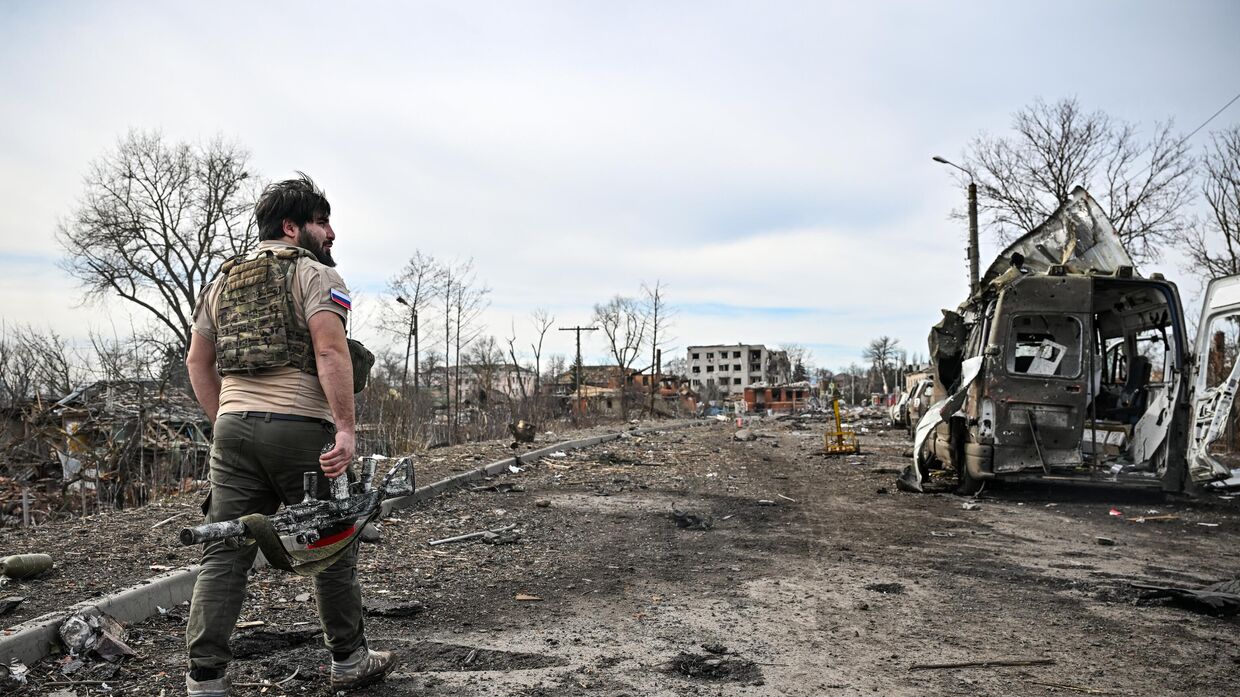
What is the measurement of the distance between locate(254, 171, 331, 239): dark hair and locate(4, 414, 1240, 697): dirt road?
186 centimetres

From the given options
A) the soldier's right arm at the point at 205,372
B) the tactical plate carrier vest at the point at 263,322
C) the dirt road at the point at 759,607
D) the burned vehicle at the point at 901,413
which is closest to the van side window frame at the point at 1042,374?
the dirt road at the point at 759,607

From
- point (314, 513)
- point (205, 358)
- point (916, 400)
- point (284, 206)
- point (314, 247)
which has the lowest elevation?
point (314, 513)

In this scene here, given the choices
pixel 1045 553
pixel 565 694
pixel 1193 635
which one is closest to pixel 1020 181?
pixel 1045 553

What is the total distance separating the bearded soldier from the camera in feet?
9.36

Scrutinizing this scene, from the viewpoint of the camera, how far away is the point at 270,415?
116 inches

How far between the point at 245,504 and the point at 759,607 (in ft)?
9.36

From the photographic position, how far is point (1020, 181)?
102ft

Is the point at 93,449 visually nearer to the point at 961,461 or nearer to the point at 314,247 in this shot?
the point at 314,247

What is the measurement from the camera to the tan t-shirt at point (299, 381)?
296 cm

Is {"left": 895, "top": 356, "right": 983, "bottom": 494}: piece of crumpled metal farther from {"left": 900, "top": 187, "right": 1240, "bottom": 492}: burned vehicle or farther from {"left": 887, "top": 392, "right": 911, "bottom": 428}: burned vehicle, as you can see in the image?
{"left": 887, "top": 392, "right": 911, "bottom": 428}: burned vehicle

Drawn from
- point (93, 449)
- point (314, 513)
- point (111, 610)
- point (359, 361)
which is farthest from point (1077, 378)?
point (93, 449)

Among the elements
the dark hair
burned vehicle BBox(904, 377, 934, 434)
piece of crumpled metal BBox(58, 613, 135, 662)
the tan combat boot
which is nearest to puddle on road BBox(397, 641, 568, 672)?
the tan combat boot

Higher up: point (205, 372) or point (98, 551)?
point (205, 372)

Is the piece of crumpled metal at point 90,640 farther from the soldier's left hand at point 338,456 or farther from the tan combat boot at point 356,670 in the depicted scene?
the soldier's left hand at point 338,456
